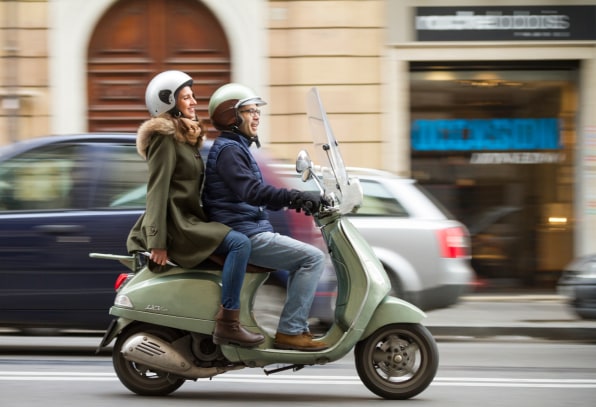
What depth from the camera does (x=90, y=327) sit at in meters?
7.45

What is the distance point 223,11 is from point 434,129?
9.60ft

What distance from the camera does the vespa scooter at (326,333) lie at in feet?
18.4

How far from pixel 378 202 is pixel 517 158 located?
4722mm

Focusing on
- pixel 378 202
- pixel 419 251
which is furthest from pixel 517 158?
pixel 419 251

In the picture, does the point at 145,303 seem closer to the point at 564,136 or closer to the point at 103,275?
the point at 103,275

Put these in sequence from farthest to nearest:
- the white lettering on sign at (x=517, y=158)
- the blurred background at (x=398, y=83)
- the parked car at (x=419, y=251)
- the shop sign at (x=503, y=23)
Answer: the white lettering on sign at (x=517, y=158) → the shop sign at (x=503, y=23) → the blurred background at (x=398, y=83) → the parked car at (x=419, y=251)

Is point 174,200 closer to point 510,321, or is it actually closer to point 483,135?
point 510,321

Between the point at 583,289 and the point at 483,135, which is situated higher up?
the point at 483,135

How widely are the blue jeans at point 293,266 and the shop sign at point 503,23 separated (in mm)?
8235

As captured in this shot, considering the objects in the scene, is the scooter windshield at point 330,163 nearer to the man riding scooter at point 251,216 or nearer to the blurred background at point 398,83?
Answer: the man riding scooter at point 251,216

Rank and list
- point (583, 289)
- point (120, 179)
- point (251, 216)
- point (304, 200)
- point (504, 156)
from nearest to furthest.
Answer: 1. point (304, 200)
2. point (251, 216)
3. point (120, 179)
4. point (583, 289)
5. point (504, 156)

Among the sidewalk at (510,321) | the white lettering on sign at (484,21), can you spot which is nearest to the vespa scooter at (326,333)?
the sidewalk at (510,321)

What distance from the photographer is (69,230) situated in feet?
24.2

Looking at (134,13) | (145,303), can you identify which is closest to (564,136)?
(134,13)
